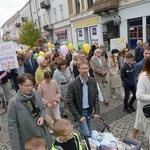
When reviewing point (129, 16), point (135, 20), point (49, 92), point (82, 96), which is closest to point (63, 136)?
point (82, 96)

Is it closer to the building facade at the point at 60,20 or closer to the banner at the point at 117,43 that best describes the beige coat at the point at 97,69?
the banner at the point at 117,43

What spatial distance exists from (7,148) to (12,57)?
7.41 ft

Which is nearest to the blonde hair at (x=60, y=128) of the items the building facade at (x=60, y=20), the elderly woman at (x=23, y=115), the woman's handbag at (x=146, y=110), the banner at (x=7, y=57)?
the elderly woman at (x=23, y=115)

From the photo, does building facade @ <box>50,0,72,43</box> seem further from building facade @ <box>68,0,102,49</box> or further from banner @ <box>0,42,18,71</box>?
banner @ <box>0,42,18,71</box>

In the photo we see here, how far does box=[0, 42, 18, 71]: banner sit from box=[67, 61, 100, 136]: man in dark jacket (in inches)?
102

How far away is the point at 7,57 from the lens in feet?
16.4

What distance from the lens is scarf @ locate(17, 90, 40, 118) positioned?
2.48 meters

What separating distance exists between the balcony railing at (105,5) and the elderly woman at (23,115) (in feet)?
52.7

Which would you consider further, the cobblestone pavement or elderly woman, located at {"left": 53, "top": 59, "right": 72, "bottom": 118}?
elderly woman, located at {"left": 53, "top": 59, "right": 72, "bottom": 118}

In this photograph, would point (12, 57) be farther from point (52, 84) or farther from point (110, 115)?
point (110, 115)

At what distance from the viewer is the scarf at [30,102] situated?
248cm

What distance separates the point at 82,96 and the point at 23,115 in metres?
0.97

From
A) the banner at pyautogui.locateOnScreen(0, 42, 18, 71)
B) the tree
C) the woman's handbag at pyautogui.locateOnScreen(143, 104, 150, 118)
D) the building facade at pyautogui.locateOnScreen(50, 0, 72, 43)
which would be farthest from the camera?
the tree

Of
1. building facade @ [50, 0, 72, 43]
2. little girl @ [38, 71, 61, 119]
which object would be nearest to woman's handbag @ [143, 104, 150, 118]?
little girl @ [38, 71, 61, 119]
